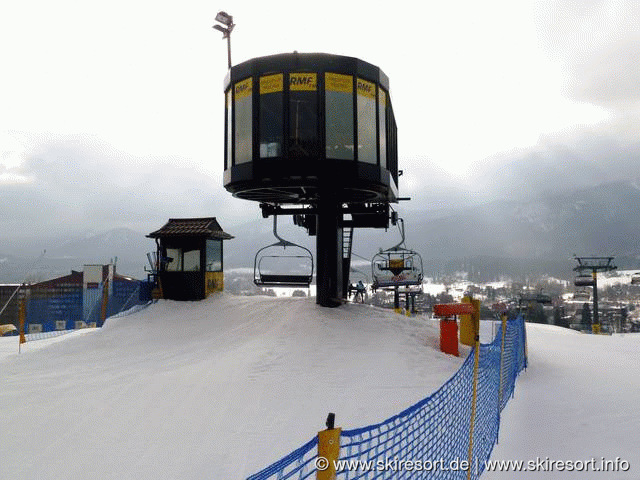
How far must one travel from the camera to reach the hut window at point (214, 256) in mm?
20806

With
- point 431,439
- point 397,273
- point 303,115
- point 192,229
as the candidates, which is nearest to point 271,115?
point 303,115

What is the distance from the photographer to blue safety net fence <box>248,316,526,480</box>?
3.68m

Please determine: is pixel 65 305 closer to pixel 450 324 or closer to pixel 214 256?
pixel 214 256

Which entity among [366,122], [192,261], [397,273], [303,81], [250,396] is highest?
[303,81]

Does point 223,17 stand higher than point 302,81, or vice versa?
point 223,17

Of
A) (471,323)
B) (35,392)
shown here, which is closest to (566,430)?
(471,323)

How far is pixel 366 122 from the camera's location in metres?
15.1

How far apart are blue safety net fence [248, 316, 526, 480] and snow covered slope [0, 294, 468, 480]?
99 cm

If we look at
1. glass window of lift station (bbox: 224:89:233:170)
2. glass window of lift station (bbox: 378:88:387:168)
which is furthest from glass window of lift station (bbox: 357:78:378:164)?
glass window of lift station (bbox: 224:89:233:170)

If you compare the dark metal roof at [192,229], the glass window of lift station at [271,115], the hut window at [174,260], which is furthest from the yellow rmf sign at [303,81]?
the hut window at [174,260]

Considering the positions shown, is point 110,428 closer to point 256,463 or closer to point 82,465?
point 82,465

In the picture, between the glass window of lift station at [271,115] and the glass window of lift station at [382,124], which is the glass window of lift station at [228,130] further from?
the glass window of lift station at [382,124]

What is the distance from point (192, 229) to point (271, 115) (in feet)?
27.9

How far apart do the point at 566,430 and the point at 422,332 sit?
6980 millimetres
